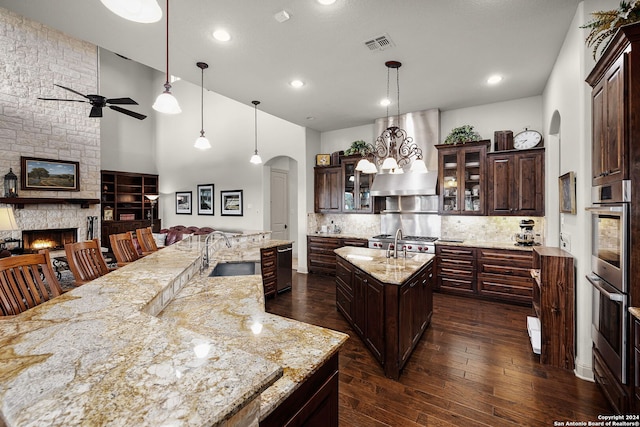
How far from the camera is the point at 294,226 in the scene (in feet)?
29.8

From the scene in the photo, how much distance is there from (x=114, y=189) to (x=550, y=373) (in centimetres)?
1088

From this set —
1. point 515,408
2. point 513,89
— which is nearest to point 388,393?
point 515,408

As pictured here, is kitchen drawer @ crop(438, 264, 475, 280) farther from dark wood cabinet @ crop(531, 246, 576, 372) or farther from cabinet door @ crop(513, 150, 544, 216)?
dark wood cabinet @ crop(531, 246, 576, 372)

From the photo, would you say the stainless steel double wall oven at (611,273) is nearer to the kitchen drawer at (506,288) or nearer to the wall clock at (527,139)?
the kitchen drawer at (506,288)

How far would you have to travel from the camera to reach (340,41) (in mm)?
3070

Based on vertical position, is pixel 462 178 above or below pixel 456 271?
above

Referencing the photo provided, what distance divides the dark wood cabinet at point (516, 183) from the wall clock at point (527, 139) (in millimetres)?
190

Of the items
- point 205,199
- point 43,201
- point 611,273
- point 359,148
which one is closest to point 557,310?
point 611,273

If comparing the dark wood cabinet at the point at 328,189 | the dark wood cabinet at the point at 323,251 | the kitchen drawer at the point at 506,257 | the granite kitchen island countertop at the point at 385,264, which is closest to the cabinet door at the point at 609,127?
the granite kitchen island countertop at the point at 385,264

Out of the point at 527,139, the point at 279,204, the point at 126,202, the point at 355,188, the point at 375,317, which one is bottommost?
the point at 375,317

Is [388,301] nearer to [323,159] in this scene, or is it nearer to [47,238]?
[323,159]

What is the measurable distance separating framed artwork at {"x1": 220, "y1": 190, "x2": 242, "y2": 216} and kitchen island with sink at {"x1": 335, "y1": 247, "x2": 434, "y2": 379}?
531cm

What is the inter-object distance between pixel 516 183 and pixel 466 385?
3.43 metres

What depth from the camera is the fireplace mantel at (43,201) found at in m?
6.16
